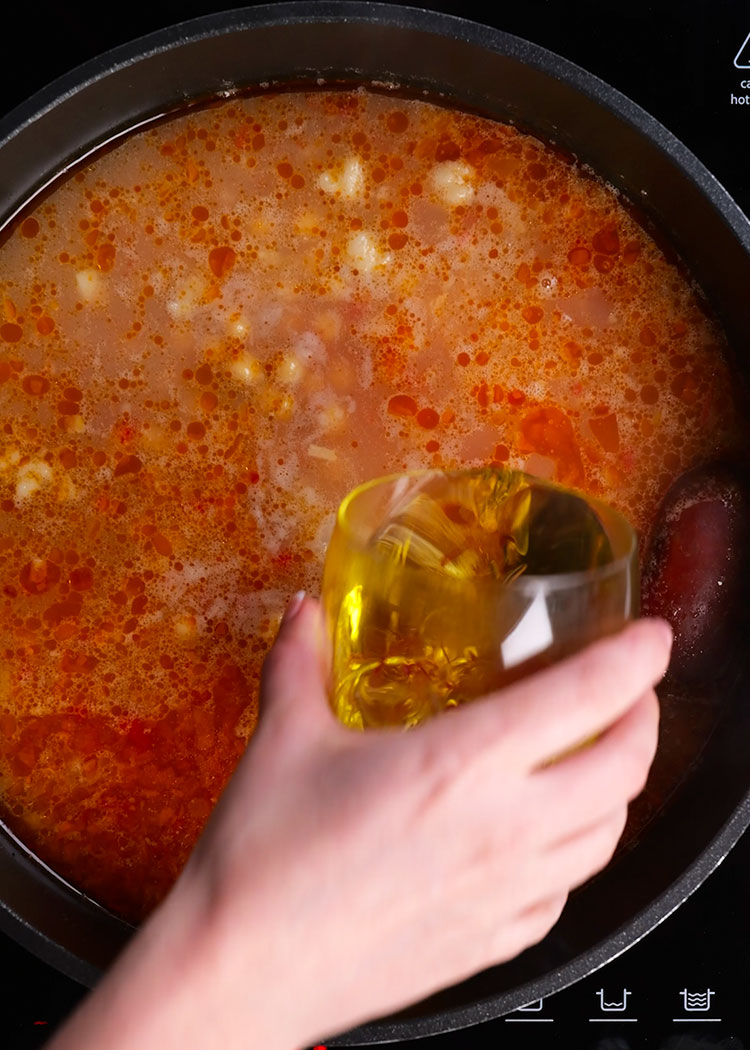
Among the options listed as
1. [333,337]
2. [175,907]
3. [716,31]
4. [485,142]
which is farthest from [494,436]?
[175,907]

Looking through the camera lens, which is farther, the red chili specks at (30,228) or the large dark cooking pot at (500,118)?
the red chili specks at (30,228)

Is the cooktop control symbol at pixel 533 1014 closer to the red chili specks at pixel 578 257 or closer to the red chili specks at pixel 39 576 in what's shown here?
the red chili specks at pixel 39 576

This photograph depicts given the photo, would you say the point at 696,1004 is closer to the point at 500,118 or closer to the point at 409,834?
the point at 409,834

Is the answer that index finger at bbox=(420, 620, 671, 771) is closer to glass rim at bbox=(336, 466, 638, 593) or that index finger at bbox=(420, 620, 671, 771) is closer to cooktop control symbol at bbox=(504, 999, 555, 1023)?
glass rim at bbox=(336, 466, 638, 593)

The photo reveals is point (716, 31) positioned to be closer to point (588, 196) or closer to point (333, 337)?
point (588, 196)

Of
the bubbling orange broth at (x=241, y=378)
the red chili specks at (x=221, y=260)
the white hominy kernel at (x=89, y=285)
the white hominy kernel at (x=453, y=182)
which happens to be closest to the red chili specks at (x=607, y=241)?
the bubbling orange broth at (x=241, y=378)

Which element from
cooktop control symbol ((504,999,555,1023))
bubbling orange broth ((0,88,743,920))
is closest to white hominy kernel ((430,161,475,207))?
bubbling orange broth ((0,88,743,920))
